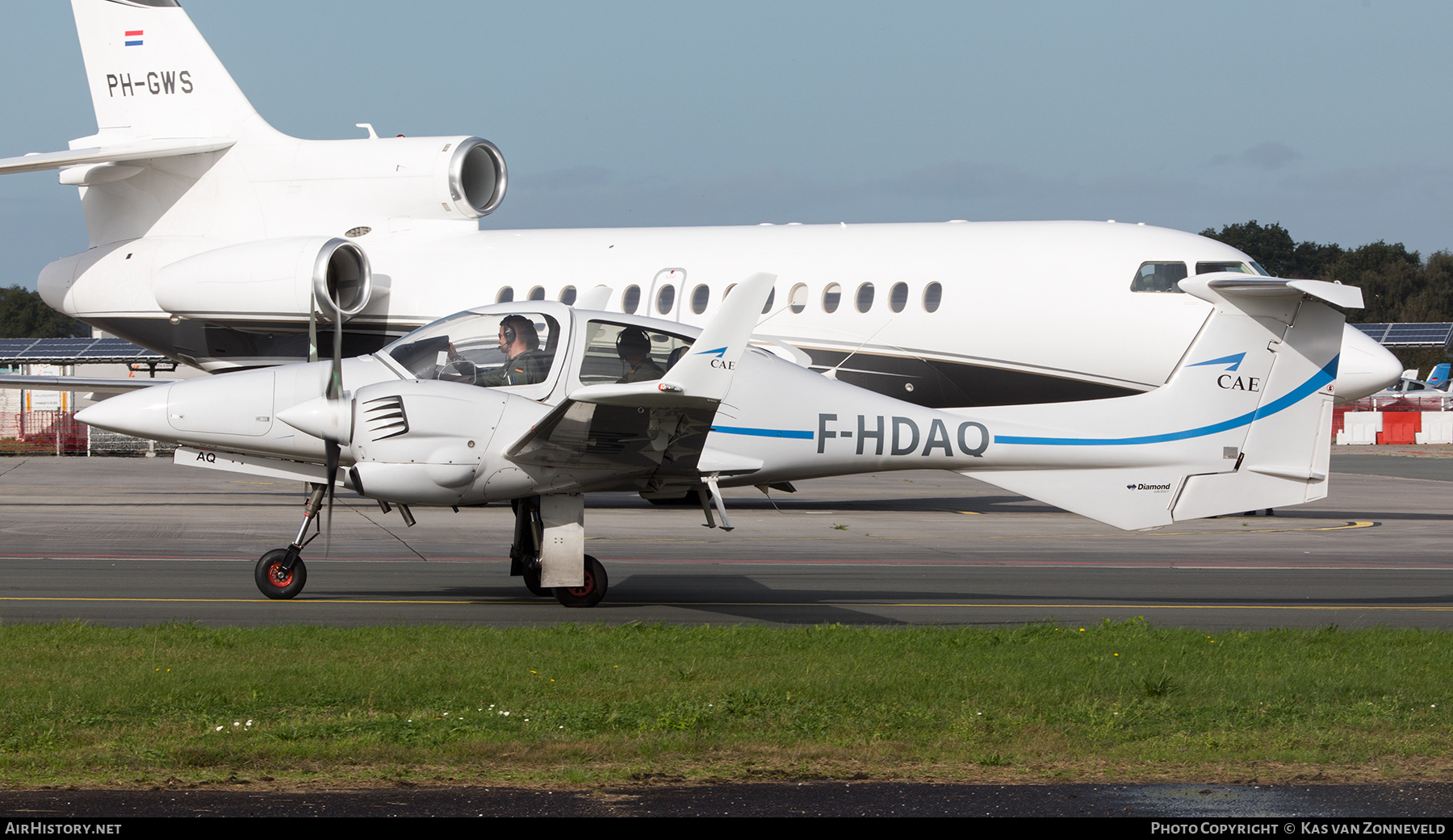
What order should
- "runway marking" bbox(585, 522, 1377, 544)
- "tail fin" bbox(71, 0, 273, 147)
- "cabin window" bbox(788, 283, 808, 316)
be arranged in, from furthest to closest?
"tail fin" bbox(71, 0, 273, 147) < "cabin window" bbox(788, 283, 808, 316) < "runway marking" bbox(585, 522, 1377, 544)

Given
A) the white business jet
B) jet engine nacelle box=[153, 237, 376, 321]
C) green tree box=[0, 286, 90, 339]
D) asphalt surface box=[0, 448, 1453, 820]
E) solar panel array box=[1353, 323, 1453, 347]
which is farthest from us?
green tree box=[0, 286, 90, 339]

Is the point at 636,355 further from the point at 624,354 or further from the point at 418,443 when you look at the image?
the point at 418,443

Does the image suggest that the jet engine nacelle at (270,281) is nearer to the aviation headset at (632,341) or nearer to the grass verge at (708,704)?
the aviation headset at (632,341)

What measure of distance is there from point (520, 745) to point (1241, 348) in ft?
27.5

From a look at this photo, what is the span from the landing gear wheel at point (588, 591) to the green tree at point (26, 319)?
136 m

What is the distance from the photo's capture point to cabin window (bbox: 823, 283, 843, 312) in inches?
861

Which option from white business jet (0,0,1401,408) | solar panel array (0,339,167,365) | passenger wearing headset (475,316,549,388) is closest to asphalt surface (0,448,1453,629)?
passenger wearing headset (475,316,549,388)

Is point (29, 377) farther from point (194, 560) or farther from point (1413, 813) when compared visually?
point (1413, 813)

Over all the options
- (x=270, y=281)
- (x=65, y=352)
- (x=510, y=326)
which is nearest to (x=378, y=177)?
(x=270, y=281)

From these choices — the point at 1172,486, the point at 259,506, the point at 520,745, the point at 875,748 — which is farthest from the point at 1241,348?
the point at 259,506

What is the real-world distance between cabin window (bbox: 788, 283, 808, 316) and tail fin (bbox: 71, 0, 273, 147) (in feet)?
37.8

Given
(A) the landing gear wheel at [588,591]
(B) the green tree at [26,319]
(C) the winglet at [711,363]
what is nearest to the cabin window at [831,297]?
(A) the landing gear wheel at [588,591]

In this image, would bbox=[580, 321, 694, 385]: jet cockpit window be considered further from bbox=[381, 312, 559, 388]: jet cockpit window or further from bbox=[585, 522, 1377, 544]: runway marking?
bbox=[585, 522, 1377, 544]: runway marking

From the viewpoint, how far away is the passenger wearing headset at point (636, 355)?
1234cm
